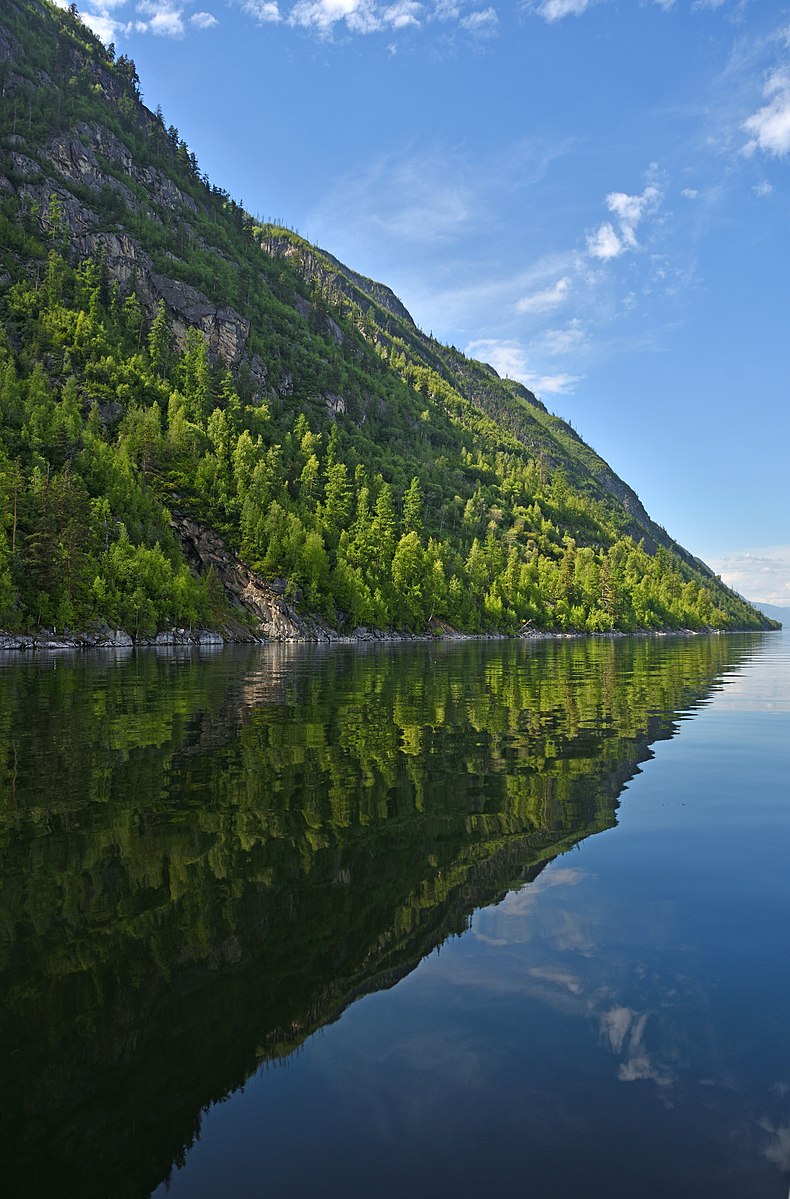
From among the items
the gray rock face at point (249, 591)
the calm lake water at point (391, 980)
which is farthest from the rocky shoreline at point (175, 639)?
the calm lake water at point (391, 980)

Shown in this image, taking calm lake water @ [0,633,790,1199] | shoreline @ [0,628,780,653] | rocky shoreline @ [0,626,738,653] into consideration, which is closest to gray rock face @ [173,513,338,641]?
rocky shoreline @ [0,626,738,653]

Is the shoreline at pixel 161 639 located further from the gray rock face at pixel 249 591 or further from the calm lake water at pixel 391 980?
the calm lake water at pixel 391 980

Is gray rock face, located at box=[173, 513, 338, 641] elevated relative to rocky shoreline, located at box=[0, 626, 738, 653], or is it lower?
elevated

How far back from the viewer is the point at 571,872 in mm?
12586

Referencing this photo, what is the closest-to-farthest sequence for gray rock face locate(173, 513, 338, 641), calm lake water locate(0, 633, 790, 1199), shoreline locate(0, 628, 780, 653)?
calm lake water locate(0, 633, 790, 1199), shoreline locate(0, 628, 780, 653), gray rock face locate(173, 513, 338, 641)

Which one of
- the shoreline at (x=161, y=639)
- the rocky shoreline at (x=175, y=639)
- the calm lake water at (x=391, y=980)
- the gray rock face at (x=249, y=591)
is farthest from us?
the gray rock face at (x=249, y=591)

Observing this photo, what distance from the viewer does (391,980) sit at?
8742 millimetres

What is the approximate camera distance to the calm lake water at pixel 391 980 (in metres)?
5.76

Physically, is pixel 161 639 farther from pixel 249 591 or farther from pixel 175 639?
pixel 249 591

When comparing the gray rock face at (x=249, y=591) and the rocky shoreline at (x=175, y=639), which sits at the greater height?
the gray rock face at (x=249, y=591)

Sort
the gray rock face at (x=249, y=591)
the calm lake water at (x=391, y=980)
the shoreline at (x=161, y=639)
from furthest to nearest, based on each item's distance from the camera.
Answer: the gray rock face at (x=249, y=591)
the shoreline at (x=161, y=639)
the calm lake water at (x=391, y=980)

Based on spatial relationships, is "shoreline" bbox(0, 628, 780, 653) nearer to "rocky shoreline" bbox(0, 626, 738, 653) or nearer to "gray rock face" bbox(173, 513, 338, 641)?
"rocky shoreline" bbox(0, 626, 738, 653)

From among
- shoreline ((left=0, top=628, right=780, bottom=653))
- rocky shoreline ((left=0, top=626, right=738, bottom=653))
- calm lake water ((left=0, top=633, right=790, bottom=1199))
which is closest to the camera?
calm lake water ((left=0, top=633, right=790, bottom=1199))

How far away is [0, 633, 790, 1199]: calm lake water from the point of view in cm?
576
